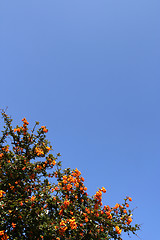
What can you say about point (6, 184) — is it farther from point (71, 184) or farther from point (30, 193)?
point (71, 184)

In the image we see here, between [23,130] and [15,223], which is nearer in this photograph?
[15,223]

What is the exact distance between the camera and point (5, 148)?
7.06 m

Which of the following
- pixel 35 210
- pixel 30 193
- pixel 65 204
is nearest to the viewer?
pixel 35 210

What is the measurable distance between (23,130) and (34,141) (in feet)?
2.22

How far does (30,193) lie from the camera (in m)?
6.35

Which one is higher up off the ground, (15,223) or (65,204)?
(65,204)

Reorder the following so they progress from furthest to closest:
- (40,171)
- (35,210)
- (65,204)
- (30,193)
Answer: (40,171)
(30,193)
(65,204)
(35,210)

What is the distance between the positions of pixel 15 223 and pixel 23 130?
141 inches

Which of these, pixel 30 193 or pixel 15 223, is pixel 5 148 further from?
pixel 15 223

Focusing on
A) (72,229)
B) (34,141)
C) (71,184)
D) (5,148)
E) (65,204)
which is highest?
(34,141)

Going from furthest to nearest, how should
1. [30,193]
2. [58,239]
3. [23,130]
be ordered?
[23,130] < [30,193] < [58,239]

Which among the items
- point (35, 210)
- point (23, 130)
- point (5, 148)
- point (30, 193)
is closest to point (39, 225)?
point (35, 210)

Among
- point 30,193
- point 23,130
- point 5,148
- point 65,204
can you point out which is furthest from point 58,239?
point 23,130

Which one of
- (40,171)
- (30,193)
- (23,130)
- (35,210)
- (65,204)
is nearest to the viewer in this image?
(35,210)
